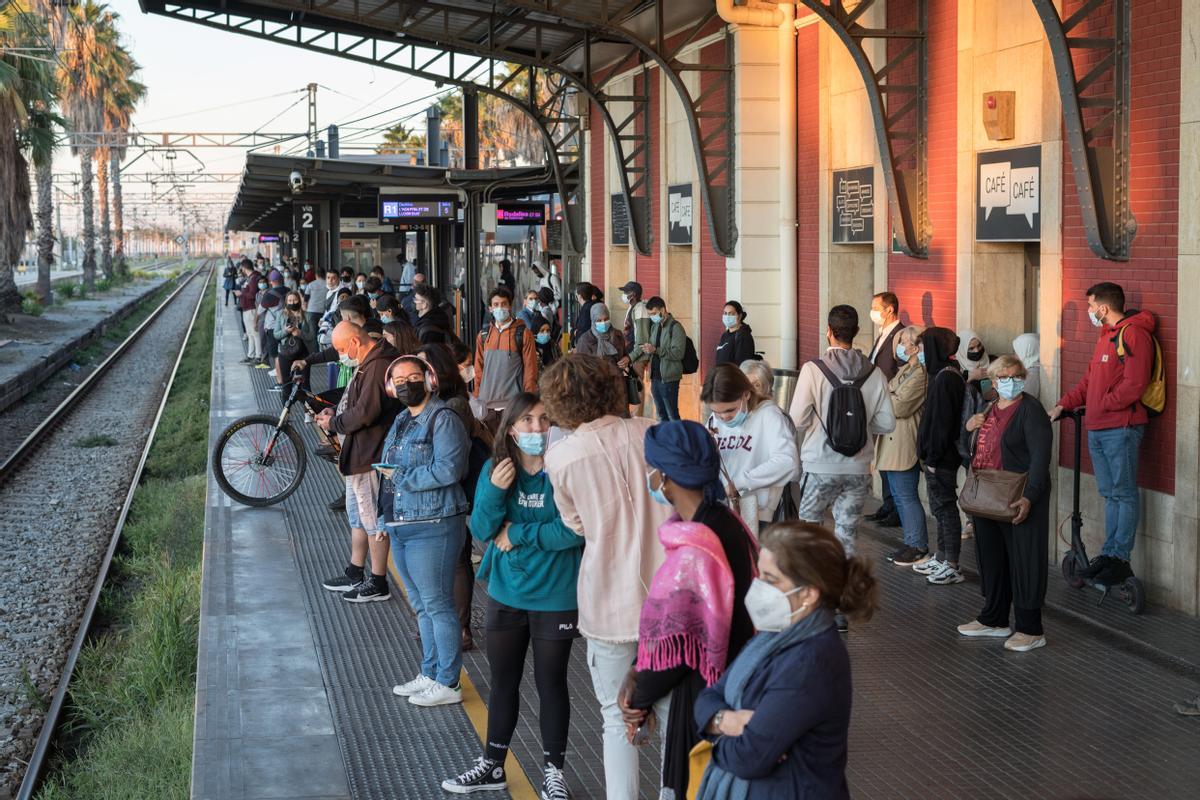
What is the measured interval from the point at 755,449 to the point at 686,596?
3255 millimetres

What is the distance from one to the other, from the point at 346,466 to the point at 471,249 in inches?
754

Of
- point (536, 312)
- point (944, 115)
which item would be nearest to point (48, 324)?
point (536, 312)

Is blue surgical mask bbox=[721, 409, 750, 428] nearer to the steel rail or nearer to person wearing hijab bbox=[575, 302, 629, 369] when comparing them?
person wearing hijab bbox=[575, 302, 629, 369]

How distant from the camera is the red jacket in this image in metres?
8.98

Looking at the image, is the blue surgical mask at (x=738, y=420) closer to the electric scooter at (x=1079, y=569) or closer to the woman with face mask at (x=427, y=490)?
the woman with face mask at (x=427, y=490)

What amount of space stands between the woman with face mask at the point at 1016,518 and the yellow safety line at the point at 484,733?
2942 millimetres

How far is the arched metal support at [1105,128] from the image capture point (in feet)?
31.3

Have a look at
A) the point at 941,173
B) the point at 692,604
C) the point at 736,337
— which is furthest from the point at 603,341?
the point at 692,604

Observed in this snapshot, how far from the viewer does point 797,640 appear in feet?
12.2

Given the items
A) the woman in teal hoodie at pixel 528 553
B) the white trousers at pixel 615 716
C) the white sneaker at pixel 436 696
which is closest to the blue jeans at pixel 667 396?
the white sneaker at pixel 436 696

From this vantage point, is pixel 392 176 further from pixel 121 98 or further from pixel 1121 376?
pixel 121 98

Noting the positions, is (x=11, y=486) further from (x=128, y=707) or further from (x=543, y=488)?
(x=543, y=488)

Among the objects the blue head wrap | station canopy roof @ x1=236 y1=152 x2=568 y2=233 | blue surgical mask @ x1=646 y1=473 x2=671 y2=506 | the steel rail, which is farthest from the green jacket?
station canopy roof @ x1=236 y1=152 x2=568 y2=233

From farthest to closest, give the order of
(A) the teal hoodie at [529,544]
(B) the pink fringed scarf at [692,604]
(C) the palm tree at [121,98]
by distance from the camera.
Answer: (C) the palm tree at [121,98] → (A) the teal hoodie at [529,544] → (B) the pink fringed scarf at [692,604]
